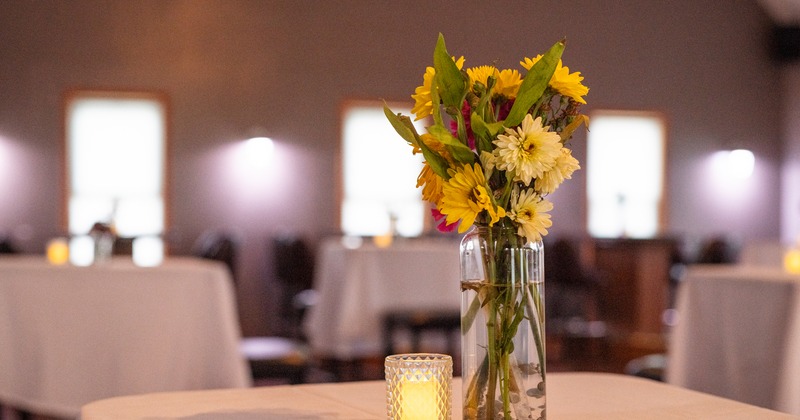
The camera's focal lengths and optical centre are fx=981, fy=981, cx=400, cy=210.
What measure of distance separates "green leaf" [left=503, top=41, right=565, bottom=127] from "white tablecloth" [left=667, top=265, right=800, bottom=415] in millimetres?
2014

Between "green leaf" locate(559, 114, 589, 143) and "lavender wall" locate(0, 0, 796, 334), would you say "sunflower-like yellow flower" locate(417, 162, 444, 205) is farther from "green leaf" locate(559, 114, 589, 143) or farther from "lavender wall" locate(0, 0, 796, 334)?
"lavender wall" locate(0, 0, 796, 334)

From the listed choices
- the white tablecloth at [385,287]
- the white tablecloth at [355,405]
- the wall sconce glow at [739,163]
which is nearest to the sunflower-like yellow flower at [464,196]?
the white tablecloth at [355,405]

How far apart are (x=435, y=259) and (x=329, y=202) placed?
3.55 meters

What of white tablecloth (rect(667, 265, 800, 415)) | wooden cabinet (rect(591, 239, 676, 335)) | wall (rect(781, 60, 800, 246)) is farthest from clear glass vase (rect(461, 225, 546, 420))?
wall (rect(781, 60, 800, 246))

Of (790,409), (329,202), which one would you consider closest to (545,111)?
(790,409)

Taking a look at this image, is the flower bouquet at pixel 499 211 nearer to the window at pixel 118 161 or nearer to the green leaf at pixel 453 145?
the green leaf at pixel 453 145

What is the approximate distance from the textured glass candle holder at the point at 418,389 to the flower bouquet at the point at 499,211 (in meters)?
0.03

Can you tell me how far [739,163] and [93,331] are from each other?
8.87 meters

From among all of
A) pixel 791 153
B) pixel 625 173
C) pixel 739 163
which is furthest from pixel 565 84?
pixel 791 153

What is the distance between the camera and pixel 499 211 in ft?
2.97

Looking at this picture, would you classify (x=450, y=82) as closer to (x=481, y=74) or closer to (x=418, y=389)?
(x=481, y=74)

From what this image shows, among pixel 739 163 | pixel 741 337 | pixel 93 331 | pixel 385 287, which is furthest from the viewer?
pixel 739 163

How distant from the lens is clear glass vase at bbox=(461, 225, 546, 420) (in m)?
0.93

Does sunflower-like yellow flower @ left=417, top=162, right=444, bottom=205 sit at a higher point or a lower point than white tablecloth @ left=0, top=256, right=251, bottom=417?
higher
